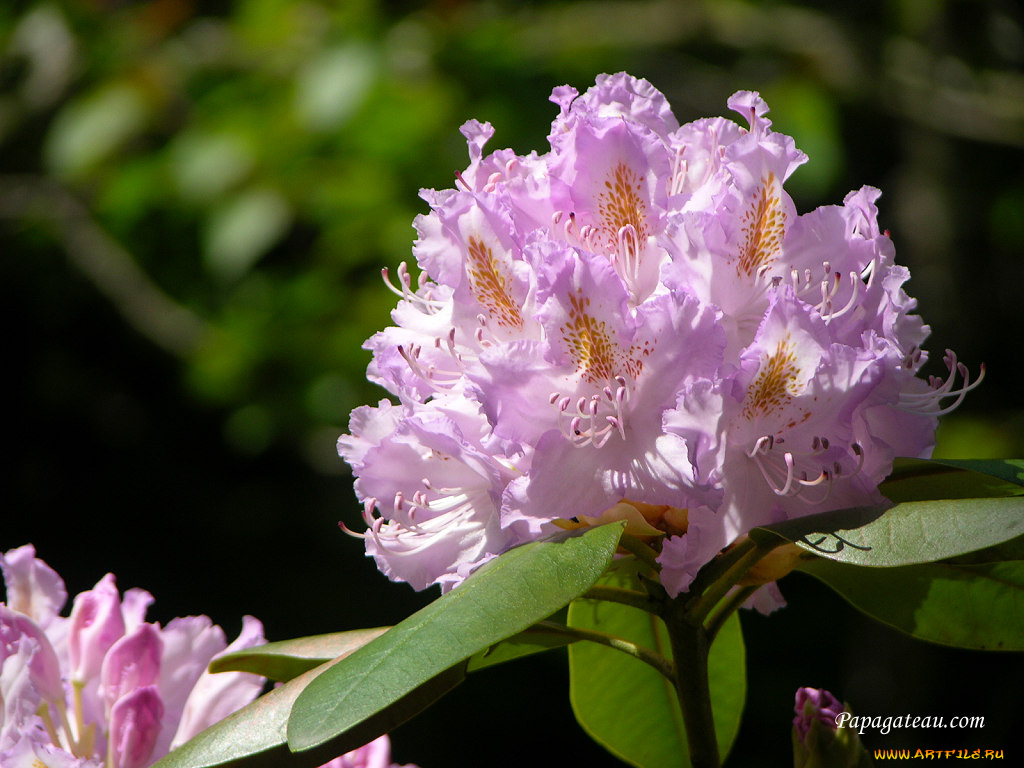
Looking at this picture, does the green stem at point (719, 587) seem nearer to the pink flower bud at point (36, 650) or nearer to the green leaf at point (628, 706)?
the green leaf at point (628, 706)

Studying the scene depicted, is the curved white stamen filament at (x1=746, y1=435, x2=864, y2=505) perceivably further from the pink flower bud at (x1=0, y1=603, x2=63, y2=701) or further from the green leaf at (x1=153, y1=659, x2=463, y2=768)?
the pink flower bud at (x1=0, y1=603, x2=63, y2=701)

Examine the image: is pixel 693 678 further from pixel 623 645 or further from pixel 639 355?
pixel 639 355

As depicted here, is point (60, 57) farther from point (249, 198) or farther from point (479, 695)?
point (479, 695)

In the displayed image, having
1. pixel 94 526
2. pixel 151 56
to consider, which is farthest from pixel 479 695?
pixel 151 56

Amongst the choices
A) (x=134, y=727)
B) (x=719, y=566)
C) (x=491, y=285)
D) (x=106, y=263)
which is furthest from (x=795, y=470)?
(x=106, y=263)

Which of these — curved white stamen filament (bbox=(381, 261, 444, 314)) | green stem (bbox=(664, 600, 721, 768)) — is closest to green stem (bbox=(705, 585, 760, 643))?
green stem (bbox=(664, 600, 721, 768))

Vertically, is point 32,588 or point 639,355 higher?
point 639,355
